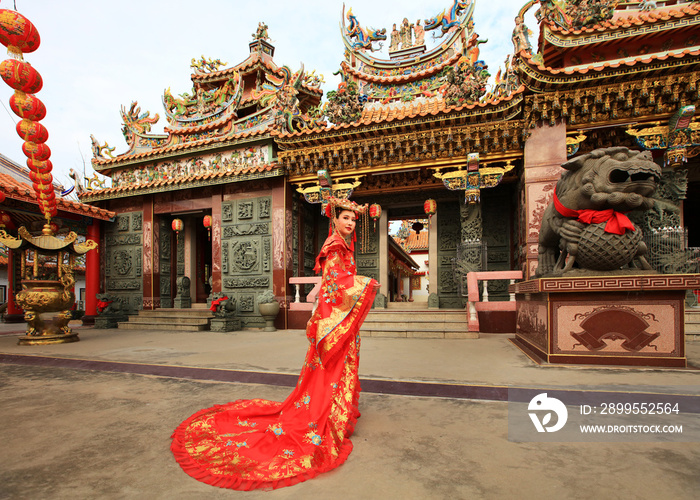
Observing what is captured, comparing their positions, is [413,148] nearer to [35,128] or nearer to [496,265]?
[496,265]

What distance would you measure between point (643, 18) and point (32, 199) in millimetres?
13631

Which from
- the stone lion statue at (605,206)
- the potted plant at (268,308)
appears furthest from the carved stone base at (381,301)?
the stone lion statue at (605,206)

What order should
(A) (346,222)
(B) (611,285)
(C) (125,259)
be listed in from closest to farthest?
(A) (346,222) < (B) (611,285) < (C) (125,259)

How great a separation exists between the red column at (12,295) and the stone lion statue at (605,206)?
14115 mm

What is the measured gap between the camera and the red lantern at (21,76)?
5547 millimetres

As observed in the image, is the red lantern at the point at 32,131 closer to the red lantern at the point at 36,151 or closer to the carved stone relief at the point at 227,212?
the red lantern at the point at 36,151

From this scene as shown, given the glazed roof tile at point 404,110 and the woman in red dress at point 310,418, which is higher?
the glazed roof tile at point 404,110

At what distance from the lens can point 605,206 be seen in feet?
13.3

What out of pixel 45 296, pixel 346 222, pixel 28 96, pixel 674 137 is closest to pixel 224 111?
pixel 28 96

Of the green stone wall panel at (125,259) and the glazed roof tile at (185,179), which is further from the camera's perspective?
the green stone wall panel at (125,259)

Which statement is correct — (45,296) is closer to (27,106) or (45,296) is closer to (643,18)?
(27,106)

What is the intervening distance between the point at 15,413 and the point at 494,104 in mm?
8092

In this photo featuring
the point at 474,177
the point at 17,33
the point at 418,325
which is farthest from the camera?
the point at 474,177

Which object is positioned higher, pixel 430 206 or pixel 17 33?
pixel 17 33
